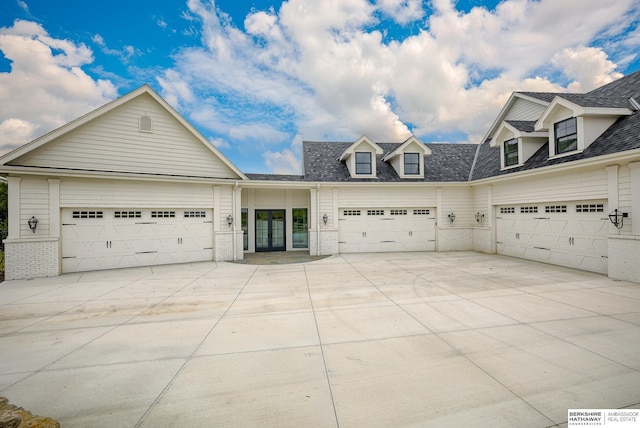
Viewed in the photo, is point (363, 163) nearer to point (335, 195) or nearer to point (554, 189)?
point (335, 195)

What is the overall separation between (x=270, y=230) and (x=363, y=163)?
255 inches

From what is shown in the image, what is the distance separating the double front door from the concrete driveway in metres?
7.55

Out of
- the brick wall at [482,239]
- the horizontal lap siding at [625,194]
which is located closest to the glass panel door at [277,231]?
the brick wall at [482,239]

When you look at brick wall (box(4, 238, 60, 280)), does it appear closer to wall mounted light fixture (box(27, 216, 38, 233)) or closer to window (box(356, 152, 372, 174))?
wall mounted light fixture (box(27, 216, 38, 233))

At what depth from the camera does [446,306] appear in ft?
19.3

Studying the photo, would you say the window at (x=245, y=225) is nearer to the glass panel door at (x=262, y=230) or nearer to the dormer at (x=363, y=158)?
the glass panel door at (x=262, y=230)

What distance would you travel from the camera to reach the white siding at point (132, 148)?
390 inches

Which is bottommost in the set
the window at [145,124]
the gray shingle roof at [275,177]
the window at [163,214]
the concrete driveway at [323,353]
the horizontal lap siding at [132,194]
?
the concrete driveway at [323,353]

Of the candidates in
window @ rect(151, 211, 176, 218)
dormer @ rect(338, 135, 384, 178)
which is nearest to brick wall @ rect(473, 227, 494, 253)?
dormer @ rect(338, 135, 384, 178)

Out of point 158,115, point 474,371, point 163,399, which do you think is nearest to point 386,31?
point 158,115

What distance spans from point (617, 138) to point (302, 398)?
12.3 m

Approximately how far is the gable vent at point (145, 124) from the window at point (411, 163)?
12446 millimetres

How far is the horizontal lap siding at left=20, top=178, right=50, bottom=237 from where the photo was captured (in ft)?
A: 30.1

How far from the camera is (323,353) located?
3938 millimetres
